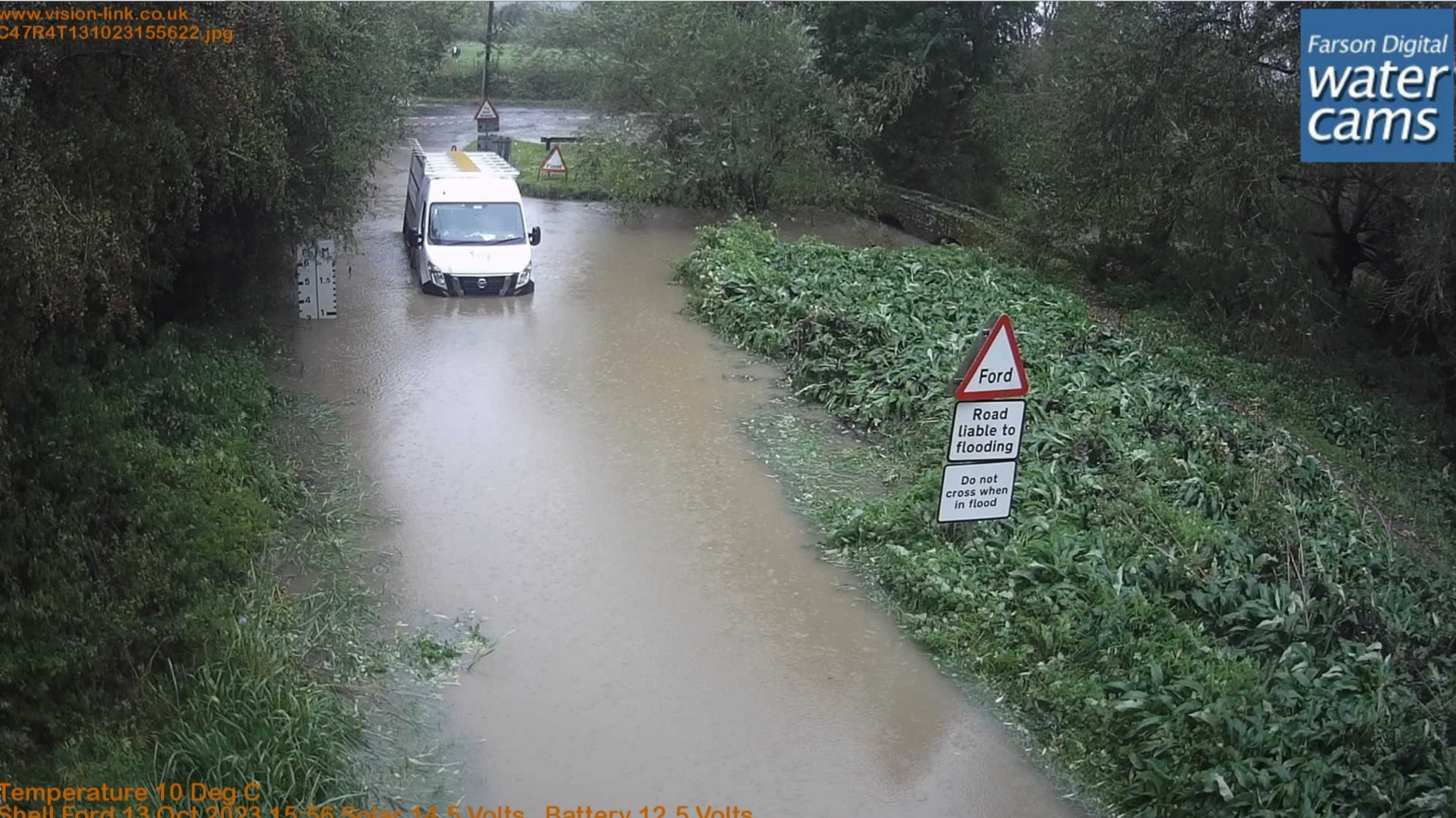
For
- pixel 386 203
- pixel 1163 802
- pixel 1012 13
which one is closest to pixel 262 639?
pixel 1163 802

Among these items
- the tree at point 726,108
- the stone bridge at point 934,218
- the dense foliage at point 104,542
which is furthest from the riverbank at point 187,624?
the stone bridge at point 934,218

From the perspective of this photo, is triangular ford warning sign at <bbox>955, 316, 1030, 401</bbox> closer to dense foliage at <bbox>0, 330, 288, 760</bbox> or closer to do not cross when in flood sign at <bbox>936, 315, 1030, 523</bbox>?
do not cross when in flood sign at <bbox>936, 315, 1030, 523</bbox>

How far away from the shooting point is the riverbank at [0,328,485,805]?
21.0 feet

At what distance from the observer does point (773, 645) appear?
873 cm

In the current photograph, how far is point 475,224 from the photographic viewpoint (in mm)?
20516

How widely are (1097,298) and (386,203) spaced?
16.1 metres

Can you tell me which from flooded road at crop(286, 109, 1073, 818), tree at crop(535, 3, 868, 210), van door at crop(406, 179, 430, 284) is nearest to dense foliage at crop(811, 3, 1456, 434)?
tree at crop(535, 3, 868, 210)

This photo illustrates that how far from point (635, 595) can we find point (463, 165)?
48.5 ft

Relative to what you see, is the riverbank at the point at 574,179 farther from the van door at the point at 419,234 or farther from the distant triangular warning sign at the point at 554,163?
the van door at the point at 419,234

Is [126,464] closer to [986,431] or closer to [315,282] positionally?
[986,431]

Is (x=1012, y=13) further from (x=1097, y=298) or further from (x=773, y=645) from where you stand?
(x=773, y=645)

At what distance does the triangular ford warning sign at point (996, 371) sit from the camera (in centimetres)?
896

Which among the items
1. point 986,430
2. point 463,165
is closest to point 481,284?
point 463,165

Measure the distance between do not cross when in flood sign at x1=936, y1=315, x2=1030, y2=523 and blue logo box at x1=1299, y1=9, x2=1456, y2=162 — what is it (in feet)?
29.4
